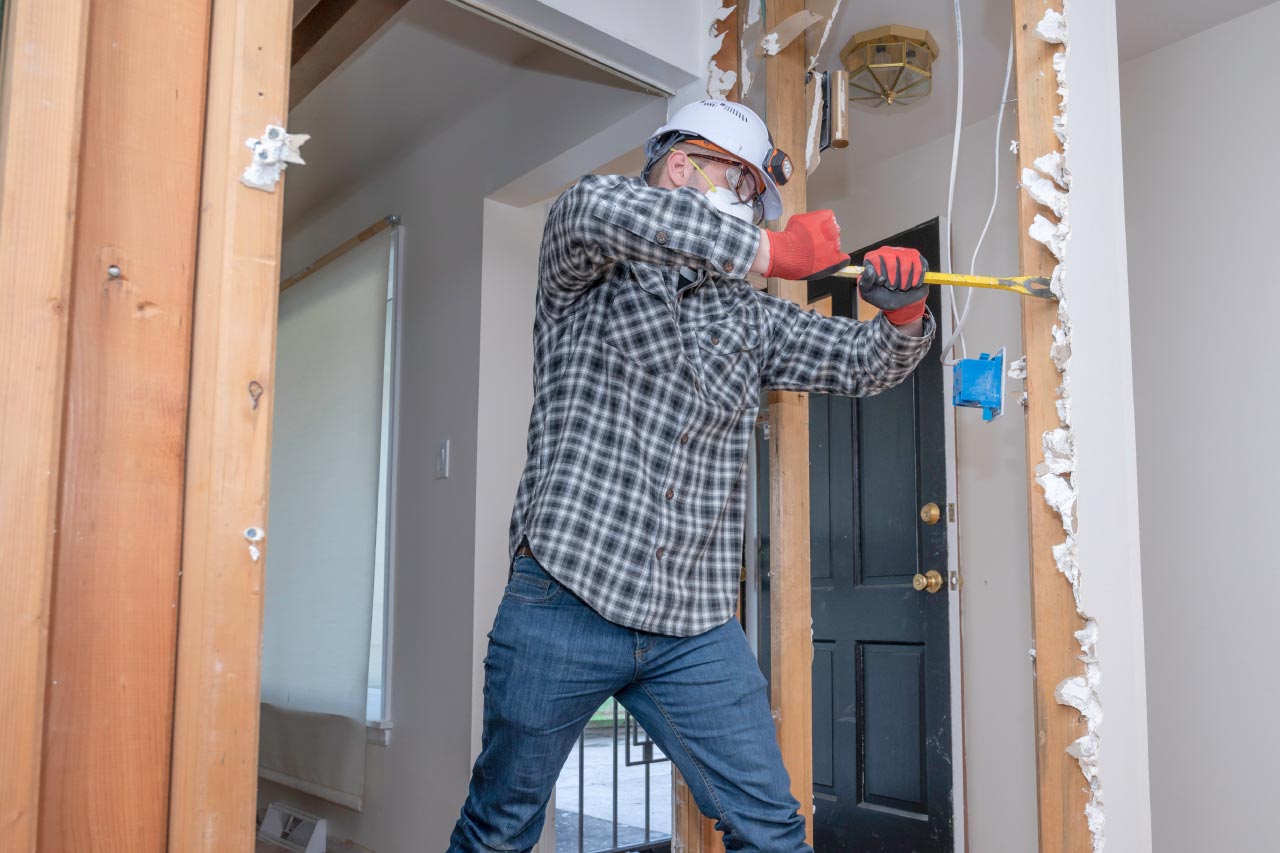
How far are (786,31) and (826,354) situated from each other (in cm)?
79

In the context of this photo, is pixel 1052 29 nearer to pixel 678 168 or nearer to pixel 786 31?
pixel 786 31

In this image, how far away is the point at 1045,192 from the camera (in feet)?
5.79

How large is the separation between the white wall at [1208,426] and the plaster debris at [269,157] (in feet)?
8.13

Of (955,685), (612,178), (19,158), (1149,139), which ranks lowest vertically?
(955,685)

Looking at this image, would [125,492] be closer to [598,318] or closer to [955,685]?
[598,318]

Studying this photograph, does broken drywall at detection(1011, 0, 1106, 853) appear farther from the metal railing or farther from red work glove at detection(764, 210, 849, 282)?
the metal railing

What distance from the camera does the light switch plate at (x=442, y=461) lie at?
10.4 ft

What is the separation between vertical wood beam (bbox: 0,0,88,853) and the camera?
818mm

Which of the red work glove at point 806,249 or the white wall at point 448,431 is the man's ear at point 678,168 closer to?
the red work glove at point 806,249

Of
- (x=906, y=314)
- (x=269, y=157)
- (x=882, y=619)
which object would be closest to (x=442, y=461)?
(x=882, y=619)

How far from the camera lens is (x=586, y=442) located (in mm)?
1484

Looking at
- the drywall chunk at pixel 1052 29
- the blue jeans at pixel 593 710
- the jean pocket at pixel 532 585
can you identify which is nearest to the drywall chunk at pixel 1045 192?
the drywall chunk at pixel 1052 29

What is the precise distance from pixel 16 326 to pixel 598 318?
837 mm

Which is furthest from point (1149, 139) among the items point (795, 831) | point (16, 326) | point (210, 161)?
point (16, 326)
